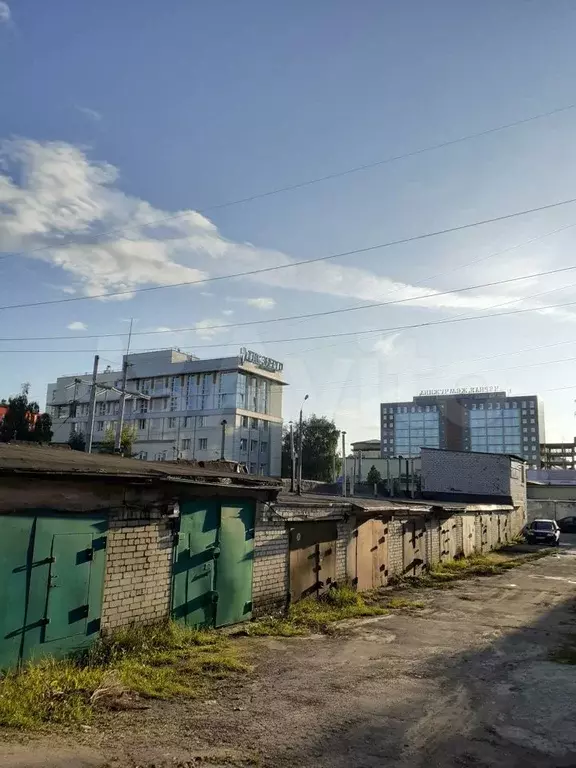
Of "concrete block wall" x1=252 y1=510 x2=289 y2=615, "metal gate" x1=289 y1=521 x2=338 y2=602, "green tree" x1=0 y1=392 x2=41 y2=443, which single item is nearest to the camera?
"concrete block wall" x1=252 y1=510 x2=289 y2=615

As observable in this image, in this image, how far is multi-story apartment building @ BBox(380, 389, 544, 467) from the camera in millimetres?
139250

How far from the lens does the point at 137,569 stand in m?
8.47

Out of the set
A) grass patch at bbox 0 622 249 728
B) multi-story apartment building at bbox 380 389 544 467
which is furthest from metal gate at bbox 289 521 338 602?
multi-story apartment building at bbox 380 389 544 467

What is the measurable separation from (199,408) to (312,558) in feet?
205

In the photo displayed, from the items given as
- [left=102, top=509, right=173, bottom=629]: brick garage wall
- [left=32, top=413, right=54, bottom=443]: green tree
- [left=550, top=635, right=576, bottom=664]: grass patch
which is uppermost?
[left=32, top=413, right=54, bottom=443]: green tree

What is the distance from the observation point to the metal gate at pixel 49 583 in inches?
266

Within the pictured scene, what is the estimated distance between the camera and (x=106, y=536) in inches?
316

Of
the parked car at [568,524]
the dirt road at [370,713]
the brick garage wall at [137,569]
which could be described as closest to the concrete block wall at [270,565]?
the dirt road at [370,713]

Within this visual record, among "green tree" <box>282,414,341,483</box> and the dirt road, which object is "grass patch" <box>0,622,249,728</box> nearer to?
the dirt road

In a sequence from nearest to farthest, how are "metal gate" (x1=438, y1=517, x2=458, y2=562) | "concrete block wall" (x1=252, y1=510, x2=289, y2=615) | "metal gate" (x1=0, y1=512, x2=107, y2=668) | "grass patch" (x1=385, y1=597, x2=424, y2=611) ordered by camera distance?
"metal gate" (x1=0, y1=512, x2=107, y2=668), "concrete block wall" (x1=252, y1=510, x2=289, y2=615), "grass patch" (x1=385, y1=597, x2=424, y2=611), "metal gate" (x1=438, y1=517, x2=458, y2=562)

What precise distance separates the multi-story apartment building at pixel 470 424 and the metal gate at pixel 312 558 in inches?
5009

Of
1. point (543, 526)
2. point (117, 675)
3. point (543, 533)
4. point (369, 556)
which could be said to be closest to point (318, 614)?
point (369, 556)

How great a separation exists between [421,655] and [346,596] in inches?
165

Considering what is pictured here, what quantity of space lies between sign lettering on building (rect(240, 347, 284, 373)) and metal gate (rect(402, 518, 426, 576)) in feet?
184
